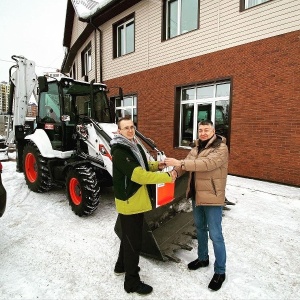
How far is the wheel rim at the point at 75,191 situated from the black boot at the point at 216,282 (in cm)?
262

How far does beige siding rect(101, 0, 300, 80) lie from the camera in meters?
5.85

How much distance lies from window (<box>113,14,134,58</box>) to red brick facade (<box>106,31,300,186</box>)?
3.69 metres

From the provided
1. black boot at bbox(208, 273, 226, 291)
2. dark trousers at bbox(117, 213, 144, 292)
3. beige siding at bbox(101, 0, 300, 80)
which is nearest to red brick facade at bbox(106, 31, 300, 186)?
beige siding at bbox(101, 0, 300, 80)

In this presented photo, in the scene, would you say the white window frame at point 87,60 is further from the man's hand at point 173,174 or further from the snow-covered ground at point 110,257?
the man's hand at point 173,174

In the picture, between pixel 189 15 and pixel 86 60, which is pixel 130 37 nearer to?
pixel 189 15

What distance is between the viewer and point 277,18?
5.83 m

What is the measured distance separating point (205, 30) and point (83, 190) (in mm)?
6281

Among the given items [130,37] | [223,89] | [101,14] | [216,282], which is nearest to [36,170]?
[216,282]

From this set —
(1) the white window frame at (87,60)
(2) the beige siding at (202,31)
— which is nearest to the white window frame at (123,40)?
(2) the beige siding at (202,31)

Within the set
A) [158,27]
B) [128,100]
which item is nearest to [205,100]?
[158,27]

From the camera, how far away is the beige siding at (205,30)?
230 inches

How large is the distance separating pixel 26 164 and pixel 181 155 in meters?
4.95

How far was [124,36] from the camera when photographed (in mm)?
10562

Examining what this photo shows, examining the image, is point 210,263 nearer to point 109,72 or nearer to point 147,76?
point 147,76
